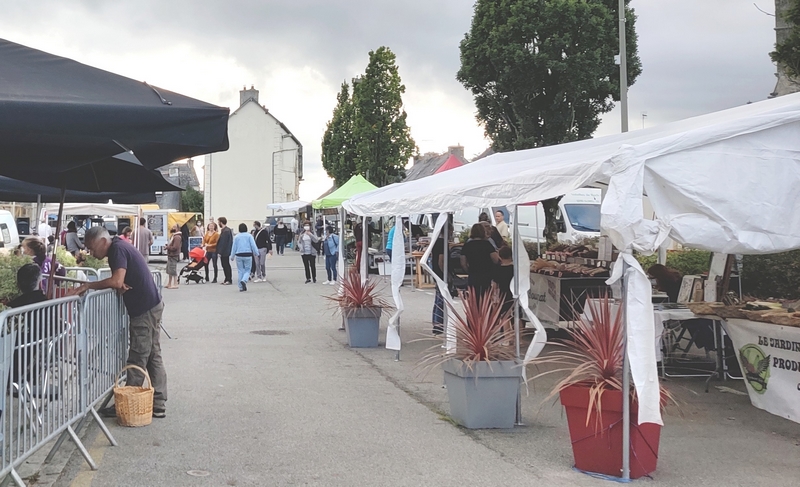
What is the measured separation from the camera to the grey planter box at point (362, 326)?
39.4ft

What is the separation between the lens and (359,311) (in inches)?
476

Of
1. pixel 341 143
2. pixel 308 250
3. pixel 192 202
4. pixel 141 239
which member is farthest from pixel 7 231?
pixel 192 202

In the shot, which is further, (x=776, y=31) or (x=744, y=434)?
(x=776, y=31)

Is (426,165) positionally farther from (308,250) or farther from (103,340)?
(103,340)

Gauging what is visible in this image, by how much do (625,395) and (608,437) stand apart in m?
0.37

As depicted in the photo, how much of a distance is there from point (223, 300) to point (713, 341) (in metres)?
12.4

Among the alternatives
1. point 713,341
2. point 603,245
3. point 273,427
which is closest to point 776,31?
point 603,245

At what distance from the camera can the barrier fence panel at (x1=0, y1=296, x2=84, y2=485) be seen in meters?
4.49

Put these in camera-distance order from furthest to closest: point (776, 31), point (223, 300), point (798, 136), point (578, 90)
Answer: point (578, 90), point (223, 300), point (776, 31), point (798, 136)

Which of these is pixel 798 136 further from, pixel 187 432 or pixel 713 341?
pixel 187 432

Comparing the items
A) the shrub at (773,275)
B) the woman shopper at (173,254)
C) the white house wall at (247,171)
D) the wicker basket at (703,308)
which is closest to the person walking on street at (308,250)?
the woman shopper at (173,254)

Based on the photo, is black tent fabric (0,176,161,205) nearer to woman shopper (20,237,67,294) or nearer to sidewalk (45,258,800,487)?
woman shopper (20,237,67,294)

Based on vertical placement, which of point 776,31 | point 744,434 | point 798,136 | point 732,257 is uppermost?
point 776,31

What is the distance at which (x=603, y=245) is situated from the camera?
490 inches
